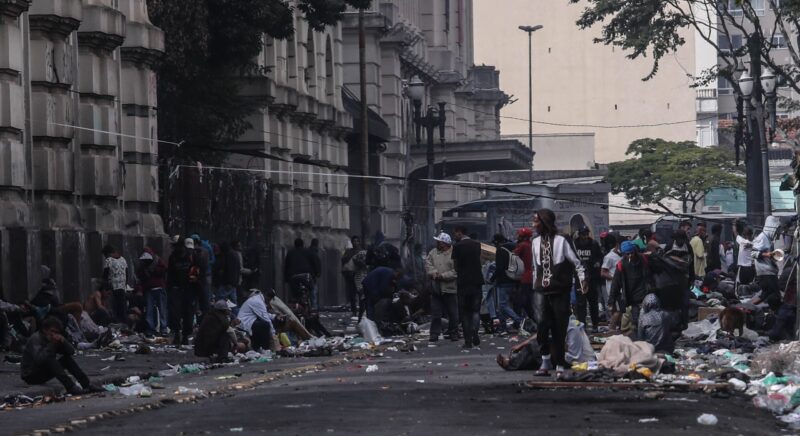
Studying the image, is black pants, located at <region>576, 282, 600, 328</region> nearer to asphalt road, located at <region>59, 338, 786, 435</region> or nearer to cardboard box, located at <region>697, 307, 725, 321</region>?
cardboard box, located at <region>697, 307, 725, 321</region>

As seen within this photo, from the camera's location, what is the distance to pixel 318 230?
51.2 metres

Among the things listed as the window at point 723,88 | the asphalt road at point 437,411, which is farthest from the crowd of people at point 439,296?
the window at point 723,88

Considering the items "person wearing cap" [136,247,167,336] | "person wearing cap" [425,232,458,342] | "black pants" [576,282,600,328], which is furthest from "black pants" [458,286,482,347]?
"person wearing cap" [136,247,167,336]

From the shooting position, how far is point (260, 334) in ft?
82.2

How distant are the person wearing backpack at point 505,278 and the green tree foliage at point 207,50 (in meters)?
6.93

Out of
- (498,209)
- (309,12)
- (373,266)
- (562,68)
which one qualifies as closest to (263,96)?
(309,12)

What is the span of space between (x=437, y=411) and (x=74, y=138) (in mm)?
18387

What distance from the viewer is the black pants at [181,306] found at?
27.7 meters

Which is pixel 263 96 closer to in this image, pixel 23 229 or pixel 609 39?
pixel 609 39

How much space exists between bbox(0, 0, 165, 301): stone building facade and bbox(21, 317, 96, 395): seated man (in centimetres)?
734

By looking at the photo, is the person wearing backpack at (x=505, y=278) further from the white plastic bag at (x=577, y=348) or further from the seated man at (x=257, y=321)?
the white plastic bag at (x=577, y=348)

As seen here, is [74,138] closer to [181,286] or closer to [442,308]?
[181,286]

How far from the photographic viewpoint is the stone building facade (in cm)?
2677

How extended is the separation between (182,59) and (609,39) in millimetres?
14459
